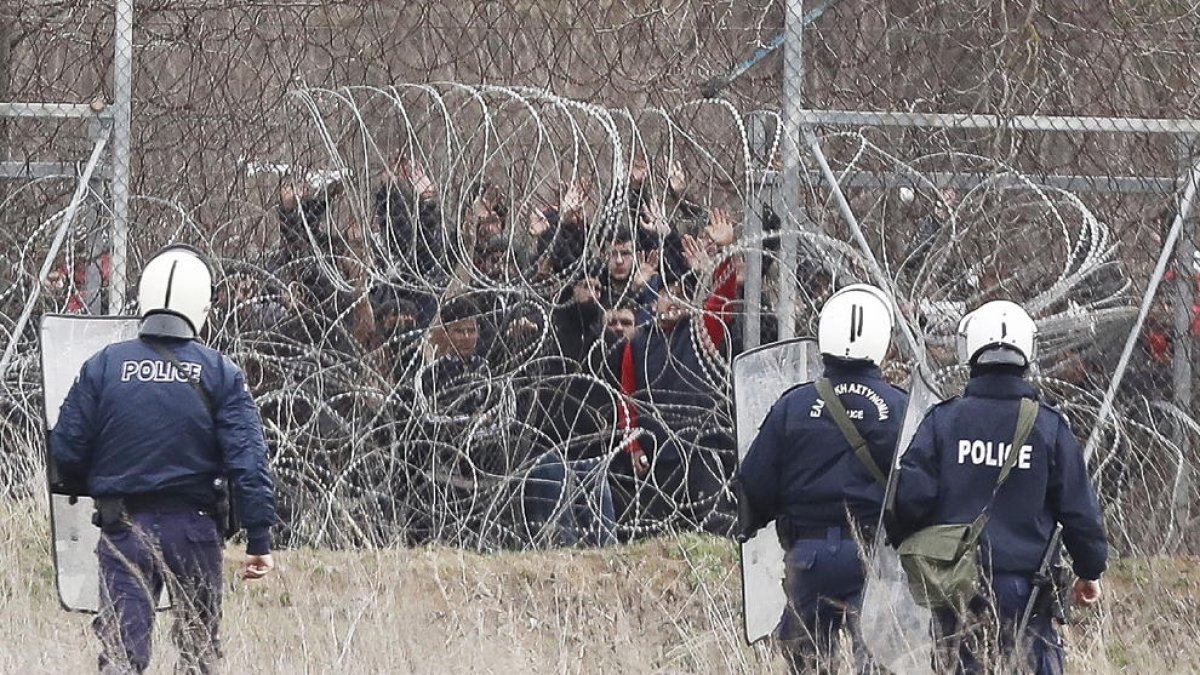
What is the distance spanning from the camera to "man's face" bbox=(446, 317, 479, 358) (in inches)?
316

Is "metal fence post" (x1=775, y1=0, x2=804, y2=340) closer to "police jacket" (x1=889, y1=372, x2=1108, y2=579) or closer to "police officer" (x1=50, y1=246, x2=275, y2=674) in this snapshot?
"police jacket" (x1=889, y1=372, x2=1108, y2=579)

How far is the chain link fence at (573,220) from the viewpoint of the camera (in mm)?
7777

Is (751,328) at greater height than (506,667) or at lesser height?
greater

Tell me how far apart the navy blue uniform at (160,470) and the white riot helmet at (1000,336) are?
2194 mm

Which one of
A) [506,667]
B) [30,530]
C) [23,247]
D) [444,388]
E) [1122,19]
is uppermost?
[1122,19]

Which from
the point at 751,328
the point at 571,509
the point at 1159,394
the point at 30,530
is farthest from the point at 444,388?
the point at 1159,394

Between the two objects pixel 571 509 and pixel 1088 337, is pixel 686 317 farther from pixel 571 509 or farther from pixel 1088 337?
pixel 1088 337

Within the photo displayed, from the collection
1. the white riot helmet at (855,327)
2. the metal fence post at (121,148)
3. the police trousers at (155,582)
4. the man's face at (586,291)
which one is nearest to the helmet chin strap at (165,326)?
the police trousers at (155,582)

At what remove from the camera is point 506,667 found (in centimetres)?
615

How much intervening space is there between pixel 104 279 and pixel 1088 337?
13.2 ft

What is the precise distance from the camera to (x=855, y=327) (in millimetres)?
6059

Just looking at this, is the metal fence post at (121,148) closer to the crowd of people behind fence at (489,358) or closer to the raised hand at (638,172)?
the crowd of people behind fence at (489,358)

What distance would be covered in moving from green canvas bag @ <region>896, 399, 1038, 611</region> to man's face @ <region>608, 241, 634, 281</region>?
2551 mm

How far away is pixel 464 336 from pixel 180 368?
224 cm
